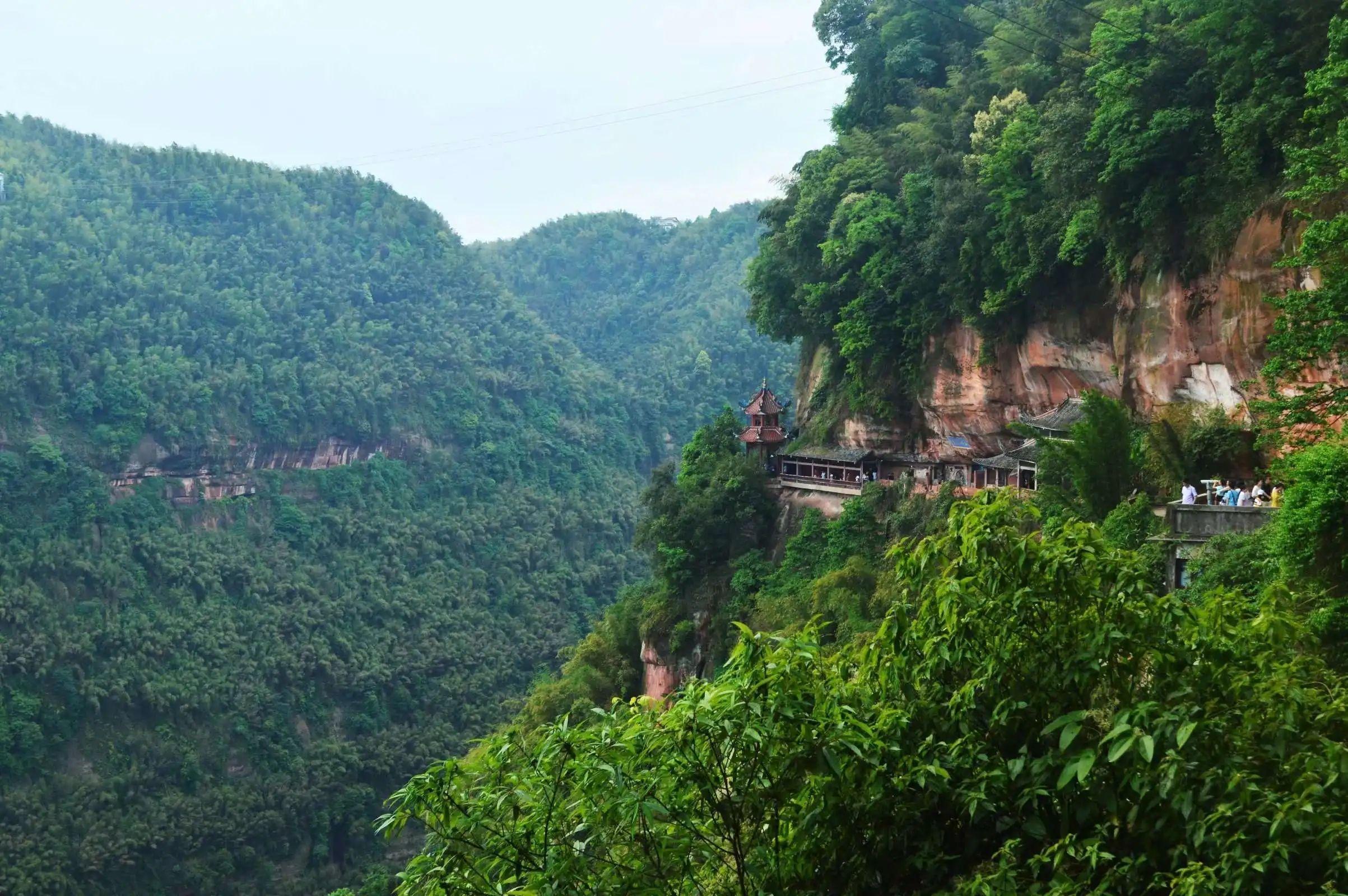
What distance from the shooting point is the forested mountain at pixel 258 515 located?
131ft

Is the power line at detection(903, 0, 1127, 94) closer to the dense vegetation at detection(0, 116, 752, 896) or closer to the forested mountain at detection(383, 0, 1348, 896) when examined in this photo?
the forested mountain at detection(383, 0, 1348, 896)

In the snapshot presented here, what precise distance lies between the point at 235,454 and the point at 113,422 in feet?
19.3

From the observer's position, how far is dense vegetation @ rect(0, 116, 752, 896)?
39875 millimetres

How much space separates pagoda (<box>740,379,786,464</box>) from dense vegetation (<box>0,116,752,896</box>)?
778 inches

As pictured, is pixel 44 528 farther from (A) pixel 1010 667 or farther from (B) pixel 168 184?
(A) pixel 1010 667

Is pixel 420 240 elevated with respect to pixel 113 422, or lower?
elevated

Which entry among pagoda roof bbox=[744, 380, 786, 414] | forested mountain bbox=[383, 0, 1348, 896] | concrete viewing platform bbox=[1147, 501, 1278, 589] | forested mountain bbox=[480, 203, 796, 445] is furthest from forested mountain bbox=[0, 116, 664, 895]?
concrete viewing platform bbox=[1147, 501, 1278, 589]

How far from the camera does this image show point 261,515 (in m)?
55.3

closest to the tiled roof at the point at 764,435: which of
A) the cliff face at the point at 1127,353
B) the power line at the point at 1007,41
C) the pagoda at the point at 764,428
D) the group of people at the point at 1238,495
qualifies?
the pagoda at the point at 764,428

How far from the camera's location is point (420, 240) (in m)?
78.1

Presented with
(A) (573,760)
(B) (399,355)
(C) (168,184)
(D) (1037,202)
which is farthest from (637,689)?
(C) (168,184)

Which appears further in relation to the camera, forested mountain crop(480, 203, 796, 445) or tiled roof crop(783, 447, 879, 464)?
forested mountain crop(480, 203, 796, 445)

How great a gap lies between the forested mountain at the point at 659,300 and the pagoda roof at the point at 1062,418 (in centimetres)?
5179

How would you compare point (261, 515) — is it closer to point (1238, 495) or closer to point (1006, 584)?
point (1238, 495)
